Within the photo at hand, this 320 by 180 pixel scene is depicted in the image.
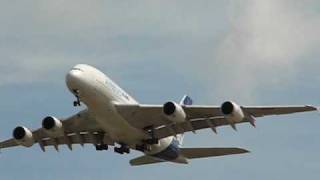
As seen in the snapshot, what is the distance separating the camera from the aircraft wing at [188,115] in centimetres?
5719

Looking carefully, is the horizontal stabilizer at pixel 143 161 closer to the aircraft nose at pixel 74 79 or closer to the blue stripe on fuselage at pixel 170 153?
the blue stripe on fuselage at pixel 170 153

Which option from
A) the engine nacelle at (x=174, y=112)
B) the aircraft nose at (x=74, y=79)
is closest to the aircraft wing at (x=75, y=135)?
the aircraft nose at (x=74, y=79)

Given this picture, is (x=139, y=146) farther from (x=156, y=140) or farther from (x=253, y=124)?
(x=253, y=124)

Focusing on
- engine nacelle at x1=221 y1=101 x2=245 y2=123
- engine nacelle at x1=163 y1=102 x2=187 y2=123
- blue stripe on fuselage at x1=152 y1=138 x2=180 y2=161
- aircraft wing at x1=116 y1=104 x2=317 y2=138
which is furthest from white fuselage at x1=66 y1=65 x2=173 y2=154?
engine nacelle at x1=221 y1=101 x2=245 y2=123

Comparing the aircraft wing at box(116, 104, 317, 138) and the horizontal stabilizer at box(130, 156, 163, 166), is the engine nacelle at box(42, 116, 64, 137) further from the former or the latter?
the horizontal stabilizer at box(130, 156, 163, 166)

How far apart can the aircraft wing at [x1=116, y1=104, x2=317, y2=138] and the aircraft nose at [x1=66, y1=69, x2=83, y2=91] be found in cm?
294

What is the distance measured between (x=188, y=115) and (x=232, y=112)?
373 cm

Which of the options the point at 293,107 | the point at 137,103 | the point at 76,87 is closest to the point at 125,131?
the point at 137,103

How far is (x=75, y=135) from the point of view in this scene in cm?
6475

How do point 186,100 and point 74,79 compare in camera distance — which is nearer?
point 74,79

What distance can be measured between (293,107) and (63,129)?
14.9m

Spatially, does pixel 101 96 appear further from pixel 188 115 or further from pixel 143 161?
pixel 143 161

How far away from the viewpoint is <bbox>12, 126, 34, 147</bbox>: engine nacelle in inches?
2477

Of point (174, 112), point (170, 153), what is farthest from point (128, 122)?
point (170, 153)
